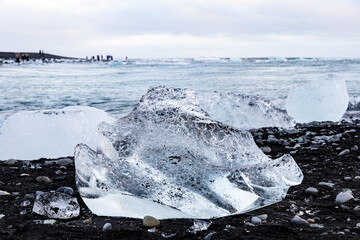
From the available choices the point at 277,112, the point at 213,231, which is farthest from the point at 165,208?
the point at 277,112

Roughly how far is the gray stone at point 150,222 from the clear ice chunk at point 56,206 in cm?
41

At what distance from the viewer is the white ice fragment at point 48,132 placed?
13.0 feet

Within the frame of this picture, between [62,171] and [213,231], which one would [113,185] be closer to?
[213,231]

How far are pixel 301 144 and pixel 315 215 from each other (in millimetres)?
2292

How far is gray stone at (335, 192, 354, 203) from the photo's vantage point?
2322mm

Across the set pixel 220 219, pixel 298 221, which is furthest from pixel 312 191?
pixel 220 219

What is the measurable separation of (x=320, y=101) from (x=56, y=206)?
539cm

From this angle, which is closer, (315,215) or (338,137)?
(315,215)

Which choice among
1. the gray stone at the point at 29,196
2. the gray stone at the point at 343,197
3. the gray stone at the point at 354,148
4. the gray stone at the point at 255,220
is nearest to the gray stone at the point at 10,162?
the gray stone at the point at 29,196

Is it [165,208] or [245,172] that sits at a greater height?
[245,172]

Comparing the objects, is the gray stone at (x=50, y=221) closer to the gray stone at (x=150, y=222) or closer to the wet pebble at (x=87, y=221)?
the wet pebble at (x=87, y=221)

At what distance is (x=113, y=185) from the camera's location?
198 cm

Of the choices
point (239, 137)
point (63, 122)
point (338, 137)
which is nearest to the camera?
point (239, 137)

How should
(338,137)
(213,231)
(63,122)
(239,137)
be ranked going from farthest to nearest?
(338,137) → (63,122) → (239,137) → (213,231)
